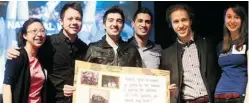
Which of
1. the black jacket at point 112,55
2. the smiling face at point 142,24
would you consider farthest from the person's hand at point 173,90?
the smiling face at point 142,24

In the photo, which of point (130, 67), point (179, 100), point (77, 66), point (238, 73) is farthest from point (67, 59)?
point (238, 73)

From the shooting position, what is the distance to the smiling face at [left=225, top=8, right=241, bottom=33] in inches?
105

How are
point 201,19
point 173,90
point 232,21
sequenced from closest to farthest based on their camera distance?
1. point 173,90
2. point 232,21
3. point 201,19

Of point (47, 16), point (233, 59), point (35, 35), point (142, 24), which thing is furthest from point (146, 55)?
point (47, 16)

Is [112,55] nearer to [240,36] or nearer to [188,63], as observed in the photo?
[188,63]

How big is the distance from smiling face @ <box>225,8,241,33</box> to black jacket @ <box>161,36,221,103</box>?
0.55ft

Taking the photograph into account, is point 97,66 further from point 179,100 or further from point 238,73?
point 238,73

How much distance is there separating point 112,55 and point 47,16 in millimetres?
1049

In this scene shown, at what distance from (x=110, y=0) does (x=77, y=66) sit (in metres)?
1.11

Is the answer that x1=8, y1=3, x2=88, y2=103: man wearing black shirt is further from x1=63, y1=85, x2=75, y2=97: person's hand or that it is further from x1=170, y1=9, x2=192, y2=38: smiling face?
x1=170, y1=9, x2=192, y2=38: smiling face

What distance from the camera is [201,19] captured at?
3639 millimetres

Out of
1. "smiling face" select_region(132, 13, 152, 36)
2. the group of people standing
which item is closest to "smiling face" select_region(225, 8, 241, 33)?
the group of people standing

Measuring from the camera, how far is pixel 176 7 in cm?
267

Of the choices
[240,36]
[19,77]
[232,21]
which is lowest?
[19,77]
